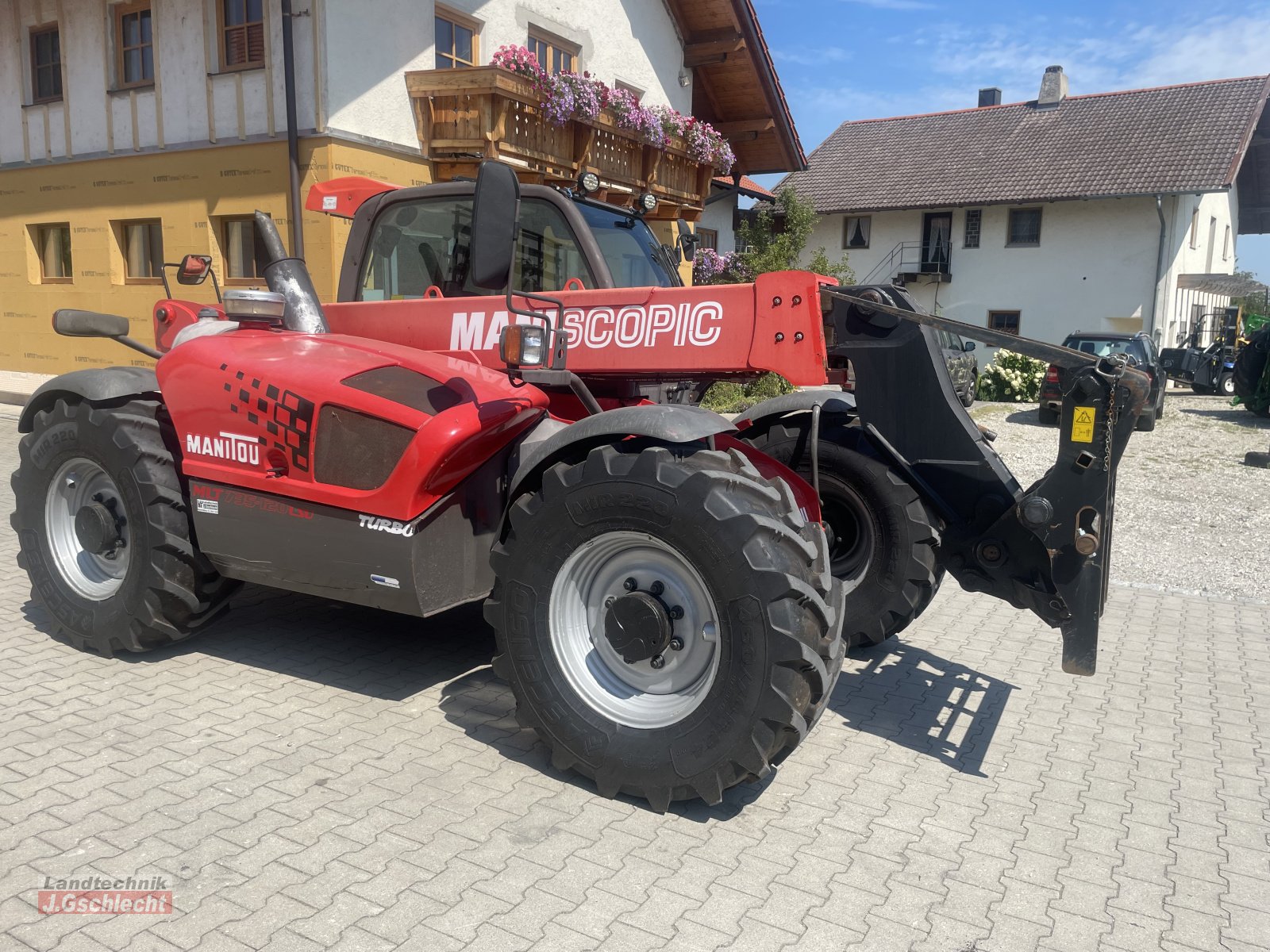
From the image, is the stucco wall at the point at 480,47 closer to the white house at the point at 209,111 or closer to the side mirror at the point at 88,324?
the white house at the point at 209,111

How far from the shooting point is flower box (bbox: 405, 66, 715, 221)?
12.7 m

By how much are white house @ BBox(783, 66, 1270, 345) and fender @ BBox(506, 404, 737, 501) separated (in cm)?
2778

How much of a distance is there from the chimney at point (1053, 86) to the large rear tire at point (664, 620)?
33.5m

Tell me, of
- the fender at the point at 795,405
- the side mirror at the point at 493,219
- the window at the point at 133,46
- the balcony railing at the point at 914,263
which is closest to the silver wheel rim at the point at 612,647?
the side mirror at the point at 493,219

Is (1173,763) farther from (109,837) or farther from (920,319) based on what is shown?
(109,837)

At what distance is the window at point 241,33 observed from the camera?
12812mm

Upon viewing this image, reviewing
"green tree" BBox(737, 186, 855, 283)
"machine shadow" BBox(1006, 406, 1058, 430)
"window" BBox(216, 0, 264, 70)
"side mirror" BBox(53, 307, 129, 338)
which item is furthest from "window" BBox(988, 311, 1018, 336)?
"side mirror" BBox(53, 307, 129, 338)

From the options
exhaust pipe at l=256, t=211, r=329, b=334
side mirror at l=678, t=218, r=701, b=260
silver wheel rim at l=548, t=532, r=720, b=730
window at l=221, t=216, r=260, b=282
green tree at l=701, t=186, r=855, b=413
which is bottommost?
silver wheel rim at l=548, t=532, r=720, b=730

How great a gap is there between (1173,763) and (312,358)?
3830 millimetres

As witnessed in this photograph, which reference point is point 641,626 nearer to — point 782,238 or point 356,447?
point 356,447

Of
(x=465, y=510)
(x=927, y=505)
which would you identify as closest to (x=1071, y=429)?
(x=927, y=505)

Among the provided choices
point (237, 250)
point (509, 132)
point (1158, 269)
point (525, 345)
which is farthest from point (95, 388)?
point (1158, 269)

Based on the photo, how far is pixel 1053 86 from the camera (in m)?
31.8

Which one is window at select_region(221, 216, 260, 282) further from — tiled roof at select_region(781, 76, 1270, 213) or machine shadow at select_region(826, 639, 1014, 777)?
tiled roof at select_region(781, 76, 1270, 213)
